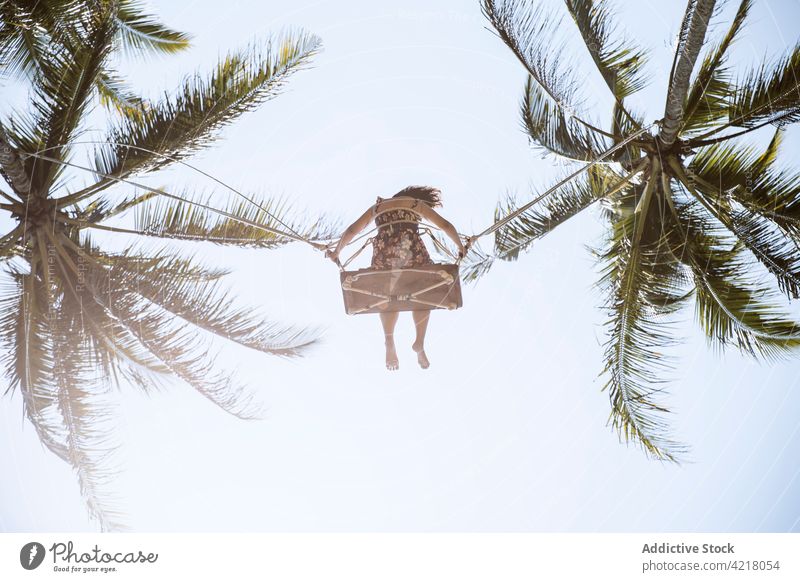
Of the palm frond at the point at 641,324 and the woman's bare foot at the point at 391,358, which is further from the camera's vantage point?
the palm frond at the point at 641,324

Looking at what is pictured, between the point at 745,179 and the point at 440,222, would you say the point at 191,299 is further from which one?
the point at 745,179

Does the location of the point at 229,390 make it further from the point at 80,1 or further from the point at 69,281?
the point at 80,1

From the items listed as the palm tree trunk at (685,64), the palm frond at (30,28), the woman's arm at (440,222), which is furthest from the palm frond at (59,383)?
the palm tree trunk at (685,64)

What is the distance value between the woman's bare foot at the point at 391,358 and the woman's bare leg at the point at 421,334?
141mm

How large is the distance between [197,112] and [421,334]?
2.35 m

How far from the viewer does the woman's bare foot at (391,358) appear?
637 centimetres

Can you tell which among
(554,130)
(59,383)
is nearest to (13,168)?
(59,383)

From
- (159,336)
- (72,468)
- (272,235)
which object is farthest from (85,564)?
(272,235)

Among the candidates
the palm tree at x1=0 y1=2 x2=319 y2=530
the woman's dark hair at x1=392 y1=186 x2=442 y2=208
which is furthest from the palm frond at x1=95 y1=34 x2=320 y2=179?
the woman's dark hair at x1=392 y1=186 x2=442 y2=208

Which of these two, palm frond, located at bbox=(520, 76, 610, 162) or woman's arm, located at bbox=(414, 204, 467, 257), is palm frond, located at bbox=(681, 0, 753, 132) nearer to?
palm frond, located at bbox=(520, 76, 610, 162)

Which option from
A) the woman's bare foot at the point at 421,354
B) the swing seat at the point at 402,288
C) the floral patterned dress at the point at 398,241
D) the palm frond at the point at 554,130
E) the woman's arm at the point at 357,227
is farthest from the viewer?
the palm frond at the point at 554,130

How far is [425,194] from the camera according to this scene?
665 cm

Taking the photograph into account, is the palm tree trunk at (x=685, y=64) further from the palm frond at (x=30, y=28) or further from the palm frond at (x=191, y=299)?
the palm frond at (x=30, y=28)

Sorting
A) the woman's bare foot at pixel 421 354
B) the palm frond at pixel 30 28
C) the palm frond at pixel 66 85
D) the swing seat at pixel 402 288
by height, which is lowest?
the woman's bare foot at pixel 421 354
